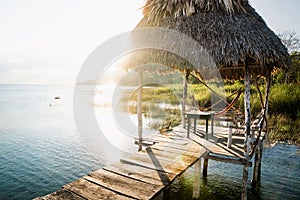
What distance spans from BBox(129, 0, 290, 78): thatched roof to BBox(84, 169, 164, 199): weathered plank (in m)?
2.70

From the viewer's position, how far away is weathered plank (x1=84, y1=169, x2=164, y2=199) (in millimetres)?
2691

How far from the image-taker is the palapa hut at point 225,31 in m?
4.18

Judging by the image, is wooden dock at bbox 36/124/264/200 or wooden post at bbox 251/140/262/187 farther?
wooden post at bbox 251/140/262/187

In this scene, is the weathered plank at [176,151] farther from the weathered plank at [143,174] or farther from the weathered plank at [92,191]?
the weathered plank at [92,191]

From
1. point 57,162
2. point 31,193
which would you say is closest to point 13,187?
point 31,193

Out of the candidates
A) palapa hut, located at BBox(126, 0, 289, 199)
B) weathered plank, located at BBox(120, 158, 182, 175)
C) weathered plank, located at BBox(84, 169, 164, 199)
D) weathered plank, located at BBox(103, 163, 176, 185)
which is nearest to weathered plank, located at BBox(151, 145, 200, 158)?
weathered plank, located at BBox(120, 158, 182, 175)

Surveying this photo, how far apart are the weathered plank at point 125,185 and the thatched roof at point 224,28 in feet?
8.86

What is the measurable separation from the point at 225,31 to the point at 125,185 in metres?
3.57

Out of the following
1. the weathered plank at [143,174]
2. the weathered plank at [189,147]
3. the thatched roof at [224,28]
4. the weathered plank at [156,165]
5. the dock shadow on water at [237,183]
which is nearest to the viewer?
the weathered plank at [143,174]

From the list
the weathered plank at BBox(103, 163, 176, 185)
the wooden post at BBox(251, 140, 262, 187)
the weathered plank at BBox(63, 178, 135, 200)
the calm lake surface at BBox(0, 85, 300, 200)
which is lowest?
the calm lake surface at BBox(0, 85, 300, 200)

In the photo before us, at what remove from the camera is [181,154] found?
4438 mm

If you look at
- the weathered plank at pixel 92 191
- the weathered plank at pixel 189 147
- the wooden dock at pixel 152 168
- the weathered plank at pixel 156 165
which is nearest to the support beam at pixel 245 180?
the wooden dock at pixel 152 168

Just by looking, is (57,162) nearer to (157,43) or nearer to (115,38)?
(115,38)

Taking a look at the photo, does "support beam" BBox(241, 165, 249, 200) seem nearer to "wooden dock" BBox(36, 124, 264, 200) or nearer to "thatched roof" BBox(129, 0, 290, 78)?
"wooden dock" BBox(36, 124, 264, 200)
